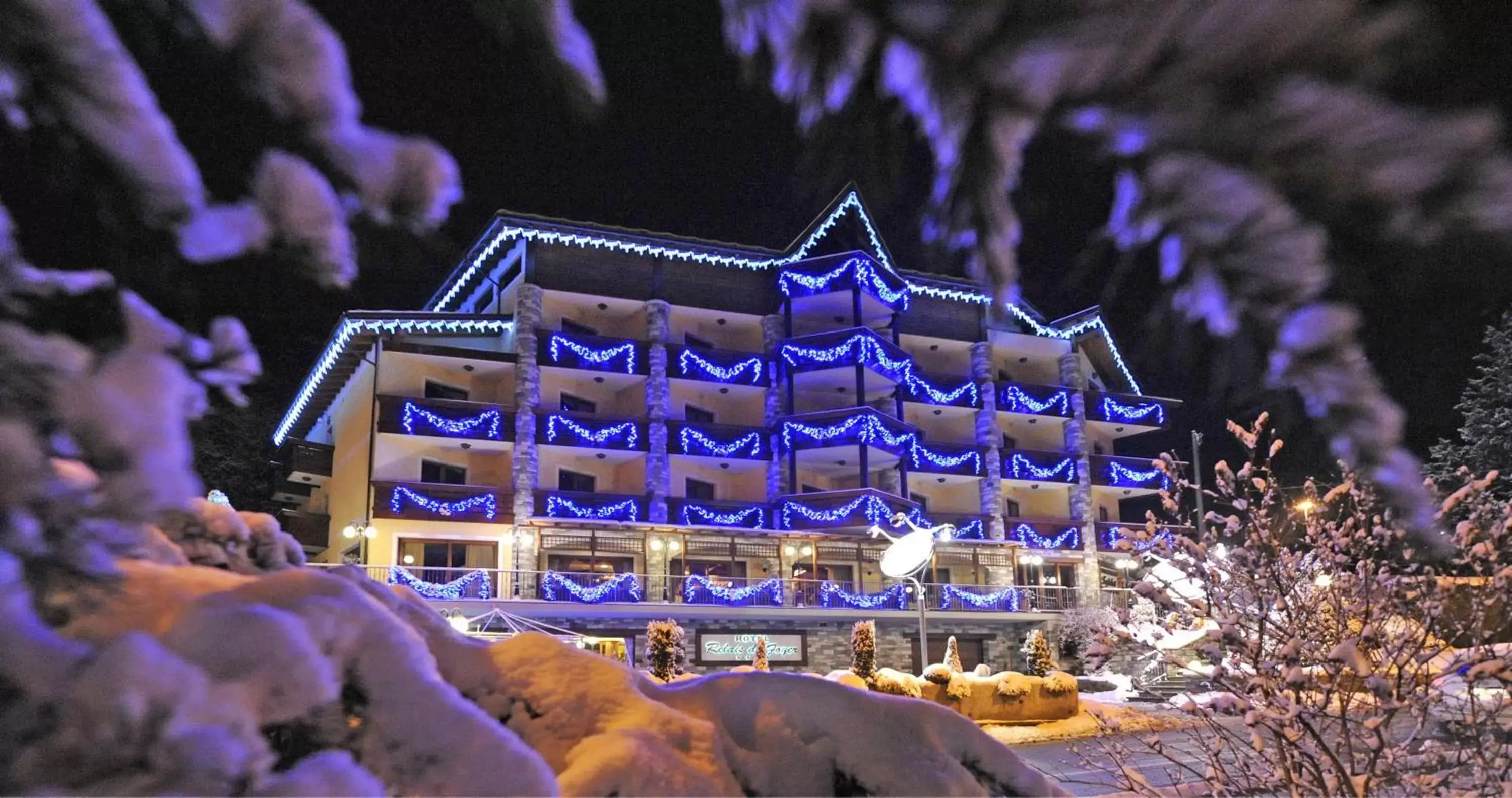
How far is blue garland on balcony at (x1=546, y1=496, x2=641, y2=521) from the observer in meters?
32.3

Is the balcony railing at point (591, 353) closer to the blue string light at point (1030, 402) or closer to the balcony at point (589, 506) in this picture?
the balcony at point (589, 506)

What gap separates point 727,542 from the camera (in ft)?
117

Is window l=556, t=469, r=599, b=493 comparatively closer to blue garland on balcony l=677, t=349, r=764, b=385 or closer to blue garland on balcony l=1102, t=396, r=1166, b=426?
blue garland on balcony l=677, t=349, r=764, b=385

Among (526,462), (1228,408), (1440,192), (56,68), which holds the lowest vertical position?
(1228,408)

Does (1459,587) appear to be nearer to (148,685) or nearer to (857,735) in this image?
(857,735)

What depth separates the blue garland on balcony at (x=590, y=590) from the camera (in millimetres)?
31016

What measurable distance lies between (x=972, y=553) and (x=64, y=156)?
39378 mm

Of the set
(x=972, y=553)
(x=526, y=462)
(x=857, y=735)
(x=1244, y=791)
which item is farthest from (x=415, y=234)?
(x=972, y=553)

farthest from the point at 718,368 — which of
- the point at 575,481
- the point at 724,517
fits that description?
the point at 575,481

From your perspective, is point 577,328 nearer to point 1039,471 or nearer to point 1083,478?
point 1039,471

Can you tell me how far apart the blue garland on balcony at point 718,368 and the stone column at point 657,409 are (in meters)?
0.70

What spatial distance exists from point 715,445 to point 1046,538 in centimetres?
1361

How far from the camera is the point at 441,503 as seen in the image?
31.0 m

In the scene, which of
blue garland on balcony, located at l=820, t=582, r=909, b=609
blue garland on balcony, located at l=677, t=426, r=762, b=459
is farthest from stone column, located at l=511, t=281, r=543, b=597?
blue garland on balcony, located at l=820, t=582, r=909, b=609
